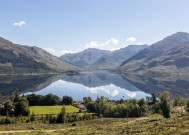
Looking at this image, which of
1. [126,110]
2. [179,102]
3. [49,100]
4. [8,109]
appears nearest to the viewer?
[8,109]

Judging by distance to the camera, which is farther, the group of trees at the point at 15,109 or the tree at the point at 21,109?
the tree at the point at 21,109

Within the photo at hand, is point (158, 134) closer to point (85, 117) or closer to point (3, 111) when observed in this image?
point (85, 117)

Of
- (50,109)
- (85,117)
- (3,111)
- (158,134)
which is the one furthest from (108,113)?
(158,134)

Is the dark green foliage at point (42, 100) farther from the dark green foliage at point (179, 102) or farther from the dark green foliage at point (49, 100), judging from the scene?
the dark green foliage at point (179, 102)

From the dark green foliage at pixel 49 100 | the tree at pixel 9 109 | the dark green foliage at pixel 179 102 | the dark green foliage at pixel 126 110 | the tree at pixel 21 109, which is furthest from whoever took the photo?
the dark green foliage at pixel 49 100

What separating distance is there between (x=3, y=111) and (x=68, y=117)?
36.4m

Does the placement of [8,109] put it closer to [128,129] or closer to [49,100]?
[49,100]

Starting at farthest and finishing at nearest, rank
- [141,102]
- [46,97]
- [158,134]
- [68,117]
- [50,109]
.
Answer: [46,97]
[50,109]
[141,102]
[68,117]
[158,134]

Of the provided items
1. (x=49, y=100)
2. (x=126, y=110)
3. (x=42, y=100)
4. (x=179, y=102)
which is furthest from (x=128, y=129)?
(x=42, y=100)

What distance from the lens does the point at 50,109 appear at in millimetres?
173125

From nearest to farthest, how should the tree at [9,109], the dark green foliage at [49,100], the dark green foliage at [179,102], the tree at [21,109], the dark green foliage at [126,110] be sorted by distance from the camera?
the tree at [9,109] < the tree at [21,109] < the dark green foliage at [126,110] < the dark green foliage at [179,102] < the dark green foliage at [49,100]

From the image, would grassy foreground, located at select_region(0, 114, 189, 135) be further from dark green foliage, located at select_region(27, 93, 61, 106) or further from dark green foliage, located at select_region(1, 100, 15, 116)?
dark green foliage, located at select_region(27, 93, 61, 106)

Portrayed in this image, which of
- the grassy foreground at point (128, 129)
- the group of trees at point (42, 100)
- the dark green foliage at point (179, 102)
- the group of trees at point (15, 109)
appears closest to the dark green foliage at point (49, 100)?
the group of trees at point (42, 100)

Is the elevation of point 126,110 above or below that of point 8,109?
below
